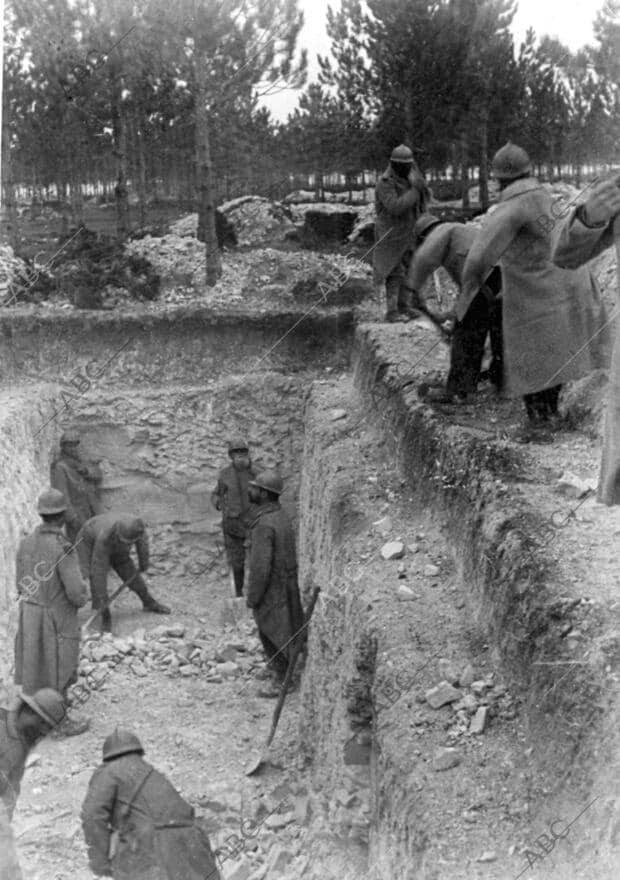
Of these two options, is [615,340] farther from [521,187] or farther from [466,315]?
[466,315]

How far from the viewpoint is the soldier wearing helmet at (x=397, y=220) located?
8.70 meters

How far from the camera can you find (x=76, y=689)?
6547mm

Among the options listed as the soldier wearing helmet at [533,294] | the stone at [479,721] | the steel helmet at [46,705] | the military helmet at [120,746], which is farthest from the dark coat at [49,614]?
the stone at [479,721]

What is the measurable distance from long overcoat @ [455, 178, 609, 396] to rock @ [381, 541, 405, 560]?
1163 millimetres

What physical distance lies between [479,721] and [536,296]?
2909 millimetres

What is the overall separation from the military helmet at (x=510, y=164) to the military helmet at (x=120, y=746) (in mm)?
3684

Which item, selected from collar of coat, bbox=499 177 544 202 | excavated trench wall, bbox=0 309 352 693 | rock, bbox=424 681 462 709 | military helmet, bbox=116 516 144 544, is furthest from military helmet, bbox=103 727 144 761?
excavated trench wall, bbox=0 309 352 693

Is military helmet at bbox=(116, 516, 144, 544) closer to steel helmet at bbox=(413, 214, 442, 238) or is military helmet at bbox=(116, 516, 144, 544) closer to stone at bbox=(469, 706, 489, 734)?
steel helmet at bbox=(413, 214, 442, 238)

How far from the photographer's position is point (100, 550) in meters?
7.18

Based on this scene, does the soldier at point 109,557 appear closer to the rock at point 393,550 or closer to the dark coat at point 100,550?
the dark coat at point 100,550

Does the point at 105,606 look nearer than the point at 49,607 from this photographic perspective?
No

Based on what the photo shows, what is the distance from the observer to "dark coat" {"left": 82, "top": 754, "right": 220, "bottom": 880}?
4379 mm

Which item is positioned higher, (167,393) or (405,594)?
(167,393)

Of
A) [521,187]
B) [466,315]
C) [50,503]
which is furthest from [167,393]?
[521,187]
